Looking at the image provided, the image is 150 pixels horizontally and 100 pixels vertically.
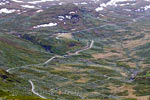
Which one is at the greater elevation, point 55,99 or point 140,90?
point 55,99

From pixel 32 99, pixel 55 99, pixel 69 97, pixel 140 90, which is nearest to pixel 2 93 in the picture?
pixel 32 99

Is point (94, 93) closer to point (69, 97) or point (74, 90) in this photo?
point (74, 90)

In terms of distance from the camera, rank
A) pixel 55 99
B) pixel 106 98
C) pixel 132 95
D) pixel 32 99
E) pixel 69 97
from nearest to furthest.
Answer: pixel 32 99 < pixel 55 99 < pixel 69 97 < pixel 106 98 < pixel 132 95

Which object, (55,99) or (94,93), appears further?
(94,93)

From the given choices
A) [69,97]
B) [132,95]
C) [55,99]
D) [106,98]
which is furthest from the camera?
[132,95]

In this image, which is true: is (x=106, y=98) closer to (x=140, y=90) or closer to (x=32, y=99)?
(x=140, y=90)

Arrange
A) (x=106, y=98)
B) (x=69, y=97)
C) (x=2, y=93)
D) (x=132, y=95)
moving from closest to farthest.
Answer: (x=2, y=93)
(x=69, y=97)
(x=106, y=98)
(x=132, y=95)

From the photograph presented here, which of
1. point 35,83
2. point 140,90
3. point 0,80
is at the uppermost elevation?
point 0,80

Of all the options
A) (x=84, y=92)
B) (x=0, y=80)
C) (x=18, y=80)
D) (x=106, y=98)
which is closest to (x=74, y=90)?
(x=84, y=92)

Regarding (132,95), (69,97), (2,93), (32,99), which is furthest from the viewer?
(132,95)
